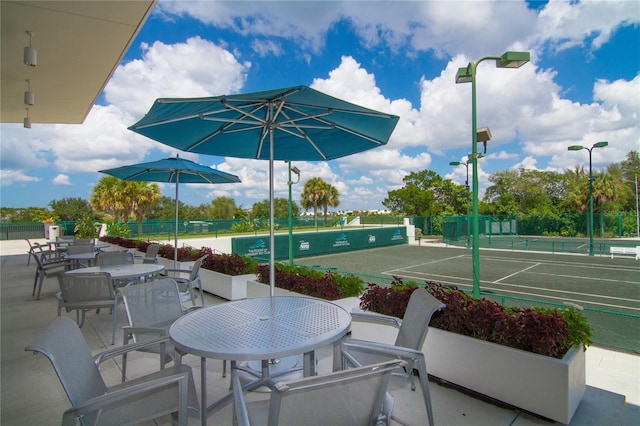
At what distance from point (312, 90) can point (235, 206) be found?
65.1 meters

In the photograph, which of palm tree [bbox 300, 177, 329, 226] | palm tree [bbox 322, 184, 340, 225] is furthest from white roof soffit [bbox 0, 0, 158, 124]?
palm tree [bbox 322, 184, 340, 225]

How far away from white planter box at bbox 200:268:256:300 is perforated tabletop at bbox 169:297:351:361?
9.96 ft

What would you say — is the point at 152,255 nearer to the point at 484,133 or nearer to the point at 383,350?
the point at 383,350

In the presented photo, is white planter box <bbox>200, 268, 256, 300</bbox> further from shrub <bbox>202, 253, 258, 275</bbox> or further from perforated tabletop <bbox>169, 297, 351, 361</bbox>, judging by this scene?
perforated tabletop <bbox>169, 297, 351, 361</bbox>

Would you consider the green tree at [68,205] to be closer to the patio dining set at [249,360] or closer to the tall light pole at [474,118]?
the patio dining set at [249,360]

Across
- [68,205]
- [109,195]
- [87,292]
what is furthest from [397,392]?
[68,205]

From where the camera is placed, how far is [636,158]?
4844 cm

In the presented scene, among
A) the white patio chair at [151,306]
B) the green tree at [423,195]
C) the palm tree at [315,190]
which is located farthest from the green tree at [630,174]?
the white patio chair at [151,306]

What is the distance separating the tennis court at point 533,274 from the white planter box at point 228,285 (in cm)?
244

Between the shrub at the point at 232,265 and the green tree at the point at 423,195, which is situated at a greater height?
the green tree at the point at 423,195

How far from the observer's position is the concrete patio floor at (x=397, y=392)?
2.51m

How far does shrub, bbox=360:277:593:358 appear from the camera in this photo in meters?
2.54

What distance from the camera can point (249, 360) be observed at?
1712mm

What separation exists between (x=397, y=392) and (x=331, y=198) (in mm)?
44272
